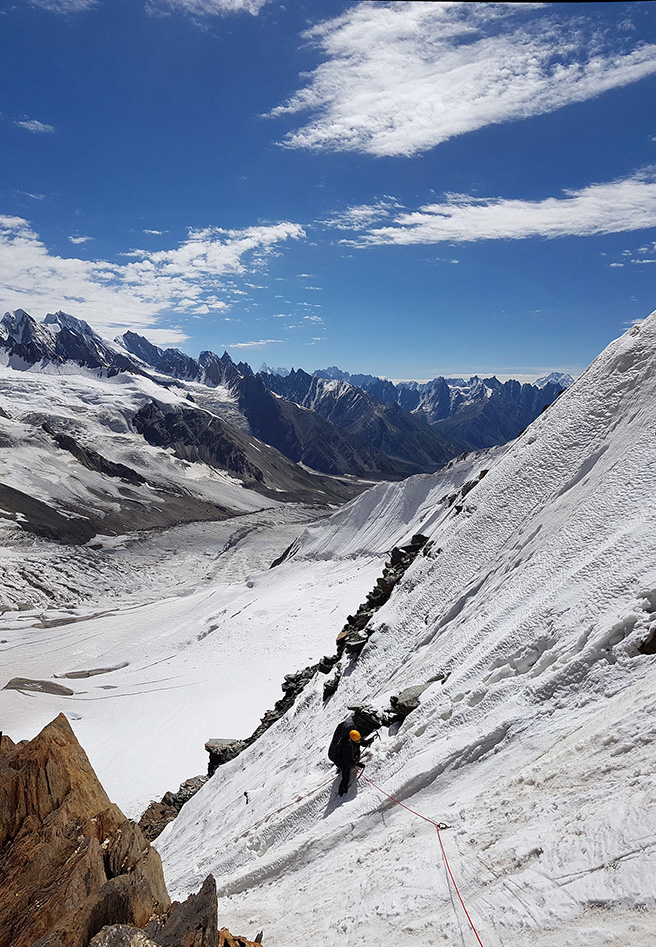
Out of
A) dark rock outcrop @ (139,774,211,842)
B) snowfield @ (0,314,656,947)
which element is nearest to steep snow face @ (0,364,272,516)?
snowfield @ (0,314,656,947)

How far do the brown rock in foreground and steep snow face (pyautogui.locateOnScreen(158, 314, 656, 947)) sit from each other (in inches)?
98.8

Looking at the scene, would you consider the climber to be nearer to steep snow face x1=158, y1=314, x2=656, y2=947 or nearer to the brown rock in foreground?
steep snow face x1=158, y1=314, x2=656, y2=947

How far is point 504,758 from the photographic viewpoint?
28.4 ft

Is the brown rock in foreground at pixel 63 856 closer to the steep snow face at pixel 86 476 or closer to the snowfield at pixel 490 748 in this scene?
the snowfield at pixel 490 748

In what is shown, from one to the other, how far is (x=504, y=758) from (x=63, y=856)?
702cm

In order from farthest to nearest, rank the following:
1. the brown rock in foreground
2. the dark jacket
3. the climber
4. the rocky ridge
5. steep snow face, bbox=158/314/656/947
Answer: the dark jacket < the climber < the brown rock in foreground < the rocky ridge < steep snow face, bbox=158/314/656/947

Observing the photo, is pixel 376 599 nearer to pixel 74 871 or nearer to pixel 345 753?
pixel 345 753

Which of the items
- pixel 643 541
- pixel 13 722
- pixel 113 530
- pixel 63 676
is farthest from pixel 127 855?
pixel 113 530

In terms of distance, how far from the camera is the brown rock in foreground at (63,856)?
21.5ft

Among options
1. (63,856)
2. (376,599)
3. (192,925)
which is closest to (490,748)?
(192,925)

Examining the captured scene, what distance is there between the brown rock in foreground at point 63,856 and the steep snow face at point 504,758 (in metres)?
2.51

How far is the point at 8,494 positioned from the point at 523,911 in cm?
13469

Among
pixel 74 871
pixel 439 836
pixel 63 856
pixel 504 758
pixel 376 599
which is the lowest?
pixel 63 856

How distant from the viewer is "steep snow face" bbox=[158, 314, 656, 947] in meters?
6.07
